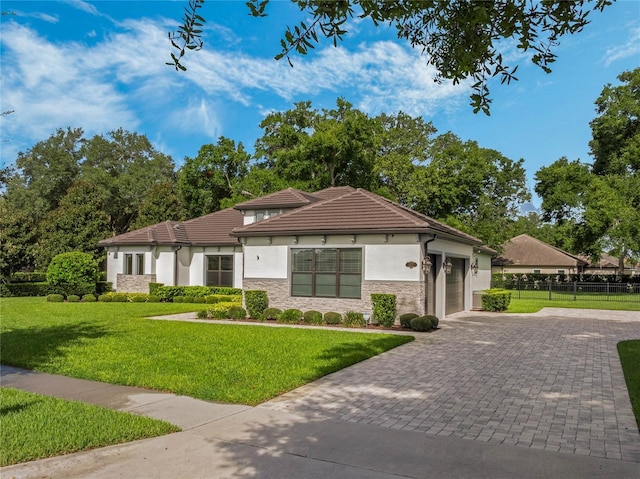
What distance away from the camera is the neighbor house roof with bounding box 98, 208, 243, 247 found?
25911 millimetres

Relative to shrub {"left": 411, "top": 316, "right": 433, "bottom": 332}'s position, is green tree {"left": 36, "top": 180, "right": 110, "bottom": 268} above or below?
above

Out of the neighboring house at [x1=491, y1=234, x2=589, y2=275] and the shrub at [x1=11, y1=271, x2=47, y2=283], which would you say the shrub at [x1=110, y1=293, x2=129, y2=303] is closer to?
the shrub at [x1=11, y1=271, x2=47, y2=283]

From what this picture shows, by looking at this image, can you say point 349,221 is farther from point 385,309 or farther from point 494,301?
point 494,301

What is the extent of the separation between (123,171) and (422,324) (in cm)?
4551

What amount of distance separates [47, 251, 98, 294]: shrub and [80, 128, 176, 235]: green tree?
1976cm

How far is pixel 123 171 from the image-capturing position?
5069cm

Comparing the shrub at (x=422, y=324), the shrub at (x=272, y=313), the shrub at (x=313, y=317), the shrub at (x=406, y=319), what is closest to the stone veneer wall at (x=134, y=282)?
the shrub at (x=272, y=313)

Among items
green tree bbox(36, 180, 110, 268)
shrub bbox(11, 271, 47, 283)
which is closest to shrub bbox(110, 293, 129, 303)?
green tree bbox(36, 180, 110, 268)

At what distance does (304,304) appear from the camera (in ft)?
54.9

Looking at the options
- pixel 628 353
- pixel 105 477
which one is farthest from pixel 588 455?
pixel 628 353

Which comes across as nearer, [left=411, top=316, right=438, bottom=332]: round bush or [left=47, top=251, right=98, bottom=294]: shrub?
[left=411, top=316, right=438, bottom=332]: round bush

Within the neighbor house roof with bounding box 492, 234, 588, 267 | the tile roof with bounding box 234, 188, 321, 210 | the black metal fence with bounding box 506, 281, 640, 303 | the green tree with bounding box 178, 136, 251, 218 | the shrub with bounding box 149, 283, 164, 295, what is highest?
the green tree with bounding box 178, 136, 251, 218

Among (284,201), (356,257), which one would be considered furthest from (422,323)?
(284,201)

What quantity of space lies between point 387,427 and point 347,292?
1064 centimetres
